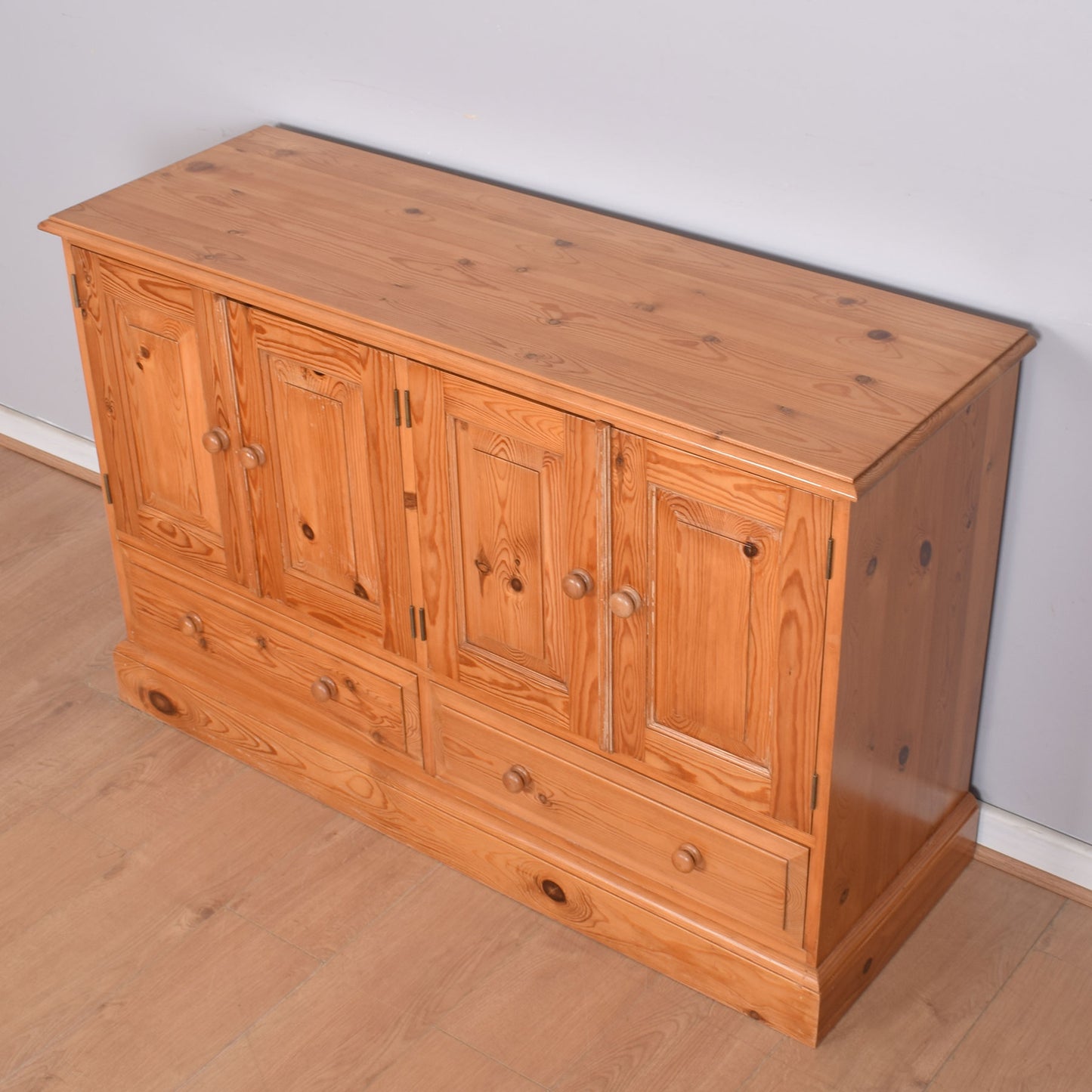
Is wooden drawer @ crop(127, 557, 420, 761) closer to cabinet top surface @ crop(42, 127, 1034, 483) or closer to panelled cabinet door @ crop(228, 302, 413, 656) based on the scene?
panelled cabinet door @ crop(228, 302, 413, 656)

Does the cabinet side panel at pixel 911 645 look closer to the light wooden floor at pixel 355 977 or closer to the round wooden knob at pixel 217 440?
the light wooden floor at pixel 355 977

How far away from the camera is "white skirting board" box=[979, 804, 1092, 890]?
230 cm

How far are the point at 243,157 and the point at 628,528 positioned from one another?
1.05 metres

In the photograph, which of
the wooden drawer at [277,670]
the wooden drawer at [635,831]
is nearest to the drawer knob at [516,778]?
the wooden drawer at [635,831]

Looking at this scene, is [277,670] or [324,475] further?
[277,670]

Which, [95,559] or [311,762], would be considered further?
[95,559]

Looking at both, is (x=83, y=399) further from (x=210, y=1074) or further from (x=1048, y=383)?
(x=1048, y=383)

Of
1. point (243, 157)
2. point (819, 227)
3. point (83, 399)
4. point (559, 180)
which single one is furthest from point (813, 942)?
point (83, 399)

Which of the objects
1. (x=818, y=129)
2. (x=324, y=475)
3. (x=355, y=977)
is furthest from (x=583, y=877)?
(x=818, y=129)

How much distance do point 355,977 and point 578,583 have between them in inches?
28.3

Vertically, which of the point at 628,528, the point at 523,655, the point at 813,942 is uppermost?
the point at 628,528

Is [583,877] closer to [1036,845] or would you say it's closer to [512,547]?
[512,547]

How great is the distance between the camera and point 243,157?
248cm

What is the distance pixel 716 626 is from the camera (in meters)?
1.89
